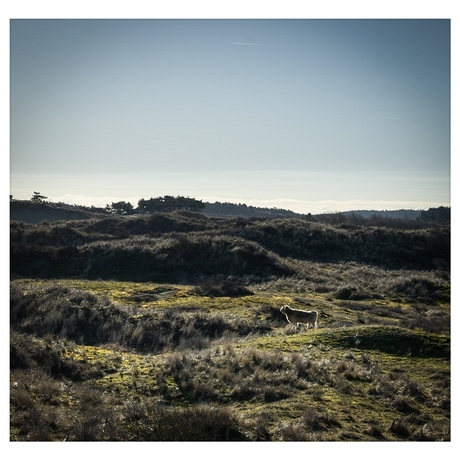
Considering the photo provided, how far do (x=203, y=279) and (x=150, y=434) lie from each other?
24.4 meters

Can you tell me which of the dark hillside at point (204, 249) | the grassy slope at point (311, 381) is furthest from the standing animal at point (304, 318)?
the dark hillside at point (204, 249)

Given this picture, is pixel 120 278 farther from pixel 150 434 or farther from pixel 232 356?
pixel 150 434

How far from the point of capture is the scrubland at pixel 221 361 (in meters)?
7.01

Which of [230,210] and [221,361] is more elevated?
[230,210]

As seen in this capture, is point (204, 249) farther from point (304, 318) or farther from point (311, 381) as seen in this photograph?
point (311, 381)

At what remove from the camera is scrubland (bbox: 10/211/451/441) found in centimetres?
701

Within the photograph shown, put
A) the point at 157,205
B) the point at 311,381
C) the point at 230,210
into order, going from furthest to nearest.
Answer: the point at 230,210
the point at 157,205
the point at 311,381

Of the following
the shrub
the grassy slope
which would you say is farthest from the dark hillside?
the shrub

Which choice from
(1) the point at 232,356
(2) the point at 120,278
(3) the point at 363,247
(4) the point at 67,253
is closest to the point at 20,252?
(4) the point at 67,253

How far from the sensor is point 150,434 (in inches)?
259

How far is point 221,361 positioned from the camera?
10.5 m

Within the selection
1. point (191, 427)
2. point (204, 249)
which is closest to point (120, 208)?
point (204, 249)

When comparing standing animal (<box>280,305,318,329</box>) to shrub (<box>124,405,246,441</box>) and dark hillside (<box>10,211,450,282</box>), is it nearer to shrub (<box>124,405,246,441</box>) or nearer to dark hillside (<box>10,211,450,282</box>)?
shrub (<box>124,405,246,441</box>)

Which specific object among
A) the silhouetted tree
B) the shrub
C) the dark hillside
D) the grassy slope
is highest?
the silhouetted tree
